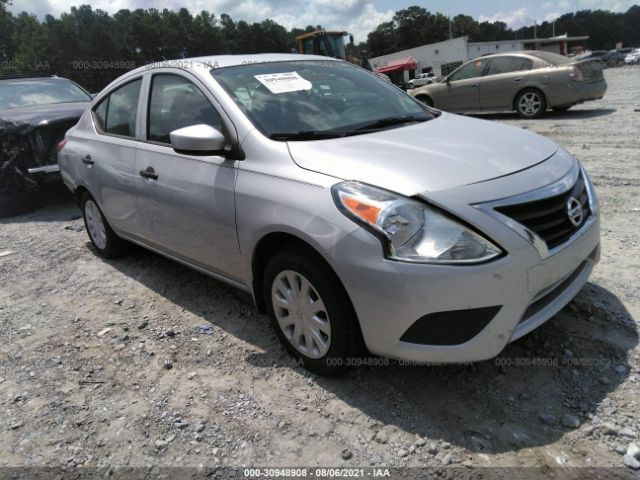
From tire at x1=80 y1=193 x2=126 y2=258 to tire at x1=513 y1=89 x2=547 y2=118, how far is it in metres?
9.03

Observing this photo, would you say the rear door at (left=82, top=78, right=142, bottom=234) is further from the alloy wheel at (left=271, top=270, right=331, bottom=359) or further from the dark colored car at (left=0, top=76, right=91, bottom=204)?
the dark colored car at (left=0, top=76, right=91, bottom=204)

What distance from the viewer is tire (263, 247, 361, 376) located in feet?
7.99

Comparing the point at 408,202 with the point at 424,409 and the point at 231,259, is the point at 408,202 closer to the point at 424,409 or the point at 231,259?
the point at 424,409

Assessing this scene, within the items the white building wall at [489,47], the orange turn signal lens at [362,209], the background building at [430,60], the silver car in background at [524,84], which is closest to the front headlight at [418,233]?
the orange turn signal lens at [362,209]

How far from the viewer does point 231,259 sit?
3029mm

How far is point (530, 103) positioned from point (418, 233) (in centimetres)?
978

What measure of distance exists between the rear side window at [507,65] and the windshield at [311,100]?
8242 mm

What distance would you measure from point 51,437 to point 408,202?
6.93 feet

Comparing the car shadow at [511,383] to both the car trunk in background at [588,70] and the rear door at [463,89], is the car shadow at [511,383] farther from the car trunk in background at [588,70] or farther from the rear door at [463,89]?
the rear door at [463,89]

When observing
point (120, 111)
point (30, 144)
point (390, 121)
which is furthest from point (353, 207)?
point (30, 144)

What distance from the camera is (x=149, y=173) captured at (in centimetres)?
355

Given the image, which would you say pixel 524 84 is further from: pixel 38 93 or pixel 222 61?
pixel 38 93

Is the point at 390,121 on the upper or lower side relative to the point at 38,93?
lower

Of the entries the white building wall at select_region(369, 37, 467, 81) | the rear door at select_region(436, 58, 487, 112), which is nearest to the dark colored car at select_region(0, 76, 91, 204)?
the rear door at select_region(436, 58, 487, 112)
